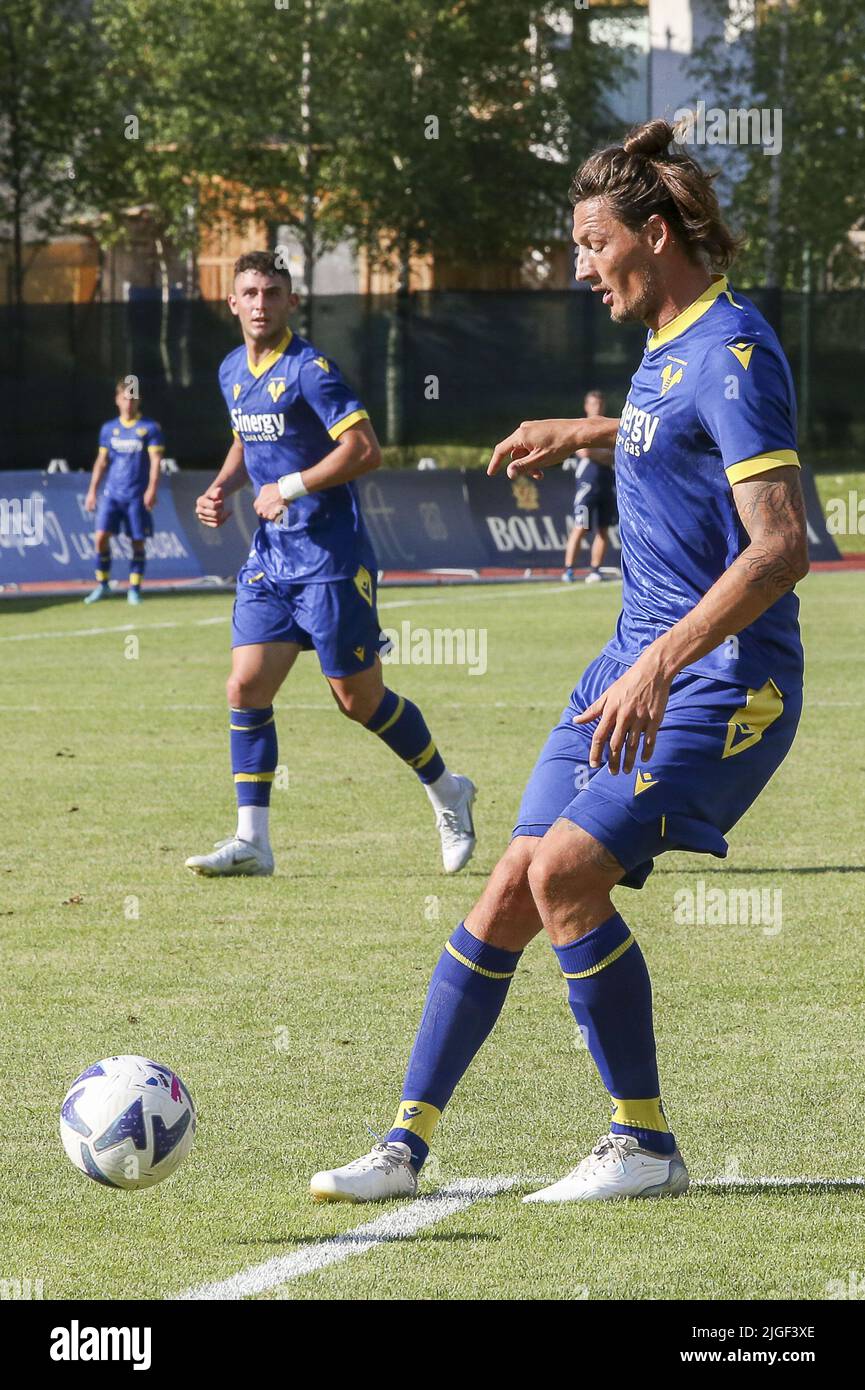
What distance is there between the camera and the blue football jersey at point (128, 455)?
21.5 metres

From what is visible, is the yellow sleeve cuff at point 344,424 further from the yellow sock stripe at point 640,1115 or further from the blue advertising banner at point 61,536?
the blue advertising banner at point 61,536

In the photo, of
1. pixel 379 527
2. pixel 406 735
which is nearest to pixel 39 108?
pixel 379 527

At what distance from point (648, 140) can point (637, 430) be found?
0.62m

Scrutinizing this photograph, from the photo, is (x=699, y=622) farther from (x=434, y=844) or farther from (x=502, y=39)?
(x=502, y=39)

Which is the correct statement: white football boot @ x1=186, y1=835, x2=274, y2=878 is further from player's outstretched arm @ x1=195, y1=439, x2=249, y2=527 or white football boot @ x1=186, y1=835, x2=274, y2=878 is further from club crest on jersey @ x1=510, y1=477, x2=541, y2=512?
club crest on jersey @ x1=510, y1=477, x2=541, y2=512

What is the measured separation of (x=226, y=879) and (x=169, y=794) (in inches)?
82.8

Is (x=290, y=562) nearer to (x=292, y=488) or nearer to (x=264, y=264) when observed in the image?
(x=292, y=488)

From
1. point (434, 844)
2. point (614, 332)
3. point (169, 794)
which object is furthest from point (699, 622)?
point (614, 332)

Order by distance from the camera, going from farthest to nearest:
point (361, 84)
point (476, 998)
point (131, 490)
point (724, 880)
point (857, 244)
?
point (857, 244)
point (361, 84)
point (131, 490)
point (724, 880)
point (476, 998)

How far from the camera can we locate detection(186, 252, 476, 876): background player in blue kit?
8.23 m

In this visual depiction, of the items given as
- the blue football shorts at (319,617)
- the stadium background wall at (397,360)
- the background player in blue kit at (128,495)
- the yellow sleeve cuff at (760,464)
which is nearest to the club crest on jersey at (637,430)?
the yellow sleeve cuff at (760,464)

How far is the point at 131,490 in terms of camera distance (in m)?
21.5

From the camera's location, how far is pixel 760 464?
4.12m
